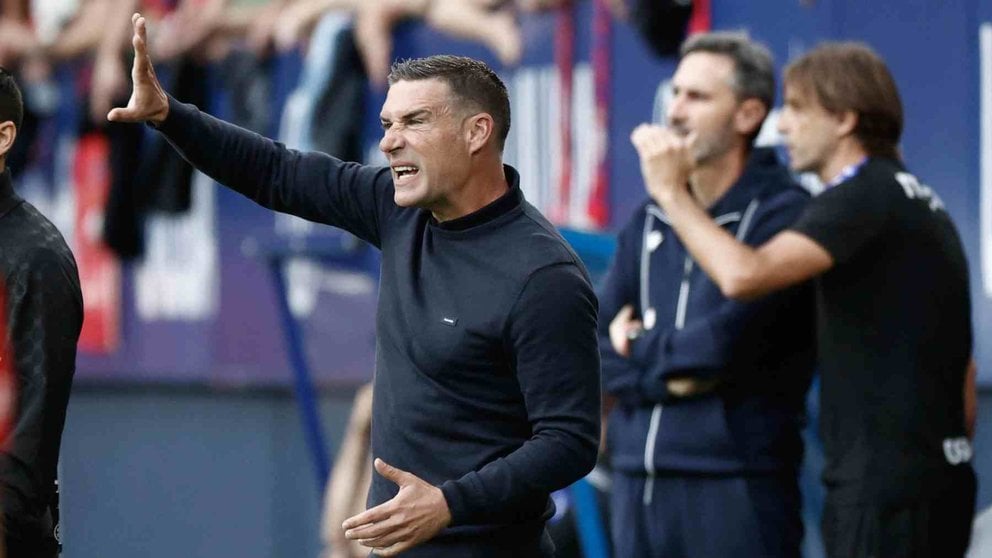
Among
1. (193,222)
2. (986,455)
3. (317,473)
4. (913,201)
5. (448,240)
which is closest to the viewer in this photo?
(448,240)

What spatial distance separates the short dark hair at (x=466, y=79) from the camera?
12.3 feet

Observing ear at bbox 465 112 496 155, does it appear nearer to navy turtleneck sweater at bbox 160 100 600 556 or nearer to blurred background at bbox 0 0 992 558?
navy turtleneck sweater at bbox 160 100 600 556

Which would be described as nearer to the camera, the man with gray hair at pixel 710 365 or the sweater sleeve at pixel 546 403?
the sweater sleeve at pixel 546 403

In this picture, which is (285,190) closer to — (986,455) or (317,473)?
(986,455)

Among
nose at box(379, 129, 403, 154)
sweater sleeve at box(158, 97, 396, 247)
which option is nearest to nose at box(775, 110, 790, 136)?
sweater sleeve at box(158, 97, 396, 247)

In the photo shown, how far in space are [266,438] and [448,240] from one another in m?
4.81

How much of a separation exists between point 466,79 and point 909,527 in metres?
1.54

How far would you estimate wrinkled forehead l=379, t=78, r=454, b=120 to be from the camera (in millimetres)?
3703

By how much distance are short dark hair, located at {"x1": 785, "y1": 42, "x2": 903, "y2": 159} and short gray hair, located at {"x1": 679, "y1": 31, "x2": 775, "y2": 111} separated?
34cm

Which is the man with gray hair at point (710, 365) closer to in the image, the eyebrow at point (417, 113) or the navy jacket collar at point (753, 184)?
the navy jacket collar at point (753, 184)

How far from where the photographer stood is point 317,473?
799 centimetres

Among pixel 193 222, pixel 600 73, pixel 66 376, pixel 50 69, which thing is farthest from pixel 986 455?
pixel 50 69

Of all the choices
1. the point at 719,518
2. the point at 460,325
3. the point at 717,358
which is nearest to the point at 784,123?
the point at 717,358

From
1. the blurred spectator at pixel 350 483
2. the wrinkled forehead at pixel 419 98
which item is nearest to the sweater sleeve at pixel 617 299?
the wrinkled forehead at pixel 419 98
